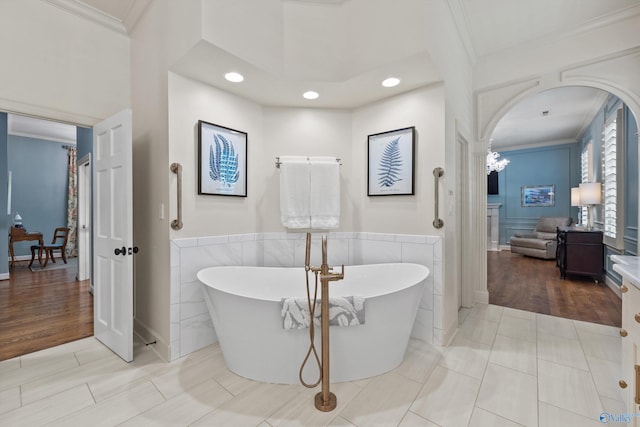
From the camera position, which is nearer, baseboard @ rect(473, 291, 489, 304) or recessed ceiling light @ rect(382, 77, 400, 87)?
recessed ceiling light @ rect(382, 77, 400, 87)

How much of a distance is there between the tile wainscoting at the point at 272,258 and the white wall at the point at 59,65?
1514 mm

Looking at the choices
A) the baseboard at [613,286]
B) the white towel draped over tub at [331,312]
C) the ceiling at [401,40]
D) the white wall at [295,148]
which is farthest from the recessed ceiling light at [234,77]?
the baseboard at [613,286]

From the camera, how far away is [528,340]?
247 cm

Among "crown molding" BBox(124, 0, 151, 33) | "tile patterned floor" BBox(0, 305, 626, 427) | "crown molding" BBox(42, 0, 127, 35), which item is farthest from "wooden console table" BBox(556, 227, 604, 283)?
"crown molding" BBox(42, 0, 127, 35)

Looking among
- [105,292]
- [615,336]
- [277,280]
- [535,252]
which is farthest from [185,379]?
[535,252]

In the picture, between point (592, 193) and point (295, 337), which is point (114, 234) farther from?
point (592, 193)

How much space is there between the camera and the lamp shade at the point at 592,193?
4312mm

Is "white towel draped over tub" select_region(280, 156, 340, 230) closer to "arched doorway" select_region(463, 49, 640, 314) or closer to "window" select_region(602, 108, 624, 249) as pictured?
"arched doorway" select_region(463, 49, 640, 314)

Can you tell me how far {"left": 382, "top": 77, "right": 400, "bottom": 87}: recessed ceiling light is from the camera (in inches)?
92.7

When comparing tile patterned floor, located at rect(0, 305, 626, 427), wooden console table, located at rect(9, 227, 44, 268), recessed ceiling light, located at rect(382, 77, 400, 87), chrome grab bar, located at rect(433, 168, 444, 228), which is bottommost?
tile patterned floor, located at rect(0, 305, 626, 427)

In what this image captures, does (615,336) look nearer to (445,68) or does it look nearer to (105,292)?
(445,68)

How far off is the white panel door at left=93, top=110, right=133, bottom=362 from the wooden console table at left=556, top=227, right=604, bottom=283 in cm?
565

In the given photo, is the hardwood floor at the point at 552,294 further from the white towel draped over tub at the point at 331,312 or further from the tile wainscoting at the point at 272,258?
the white towel draped over tub at the point at 331,312

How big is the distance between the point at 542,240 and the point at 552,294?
310 cm
